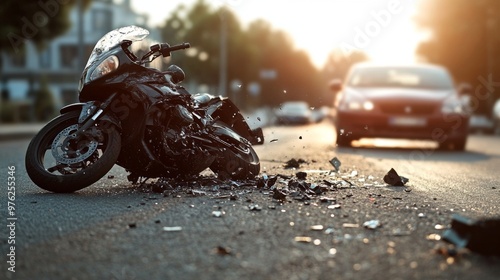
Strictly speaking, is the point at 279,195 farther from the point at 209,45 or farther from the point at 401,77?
the point at 209,45

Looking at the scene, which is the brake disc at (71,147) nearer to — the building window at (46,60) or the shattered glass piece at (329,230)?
the shattered glass piece at (329,230)

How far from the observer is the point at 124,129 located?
6469 mm

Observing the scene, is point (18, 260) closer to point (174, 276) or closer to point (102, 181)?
point (174, 276)

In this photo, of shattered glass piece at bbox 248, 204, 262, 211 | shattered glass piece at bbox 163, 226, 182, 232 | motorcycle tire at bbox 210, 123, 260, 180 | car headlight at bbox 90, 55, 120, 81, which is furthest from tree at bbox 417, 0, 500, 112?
shattered glass piece at bbox 163, 226, 182, 232

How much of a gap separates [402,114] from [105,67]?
8446 mm

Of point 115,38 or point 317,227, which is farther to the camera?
point 115,38

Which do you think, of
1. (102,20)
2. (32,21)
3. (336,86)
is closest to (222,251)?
(336,86)

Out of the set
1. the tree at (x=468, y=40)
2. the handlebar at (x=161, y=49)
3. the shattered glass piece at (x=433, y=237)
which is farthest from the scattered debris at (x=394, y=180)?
the tree at (x=468, y=40)

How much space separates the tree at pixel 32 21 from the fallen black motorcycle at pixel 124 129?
22.6 metres

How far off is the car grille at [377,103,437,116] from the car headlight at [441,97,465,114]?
0.19 m

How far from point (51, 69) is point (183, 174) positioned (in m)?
66.8

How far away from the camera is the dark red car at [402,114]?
45.6ft

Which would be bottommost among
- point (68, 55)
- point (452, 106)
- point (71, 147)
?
point (68, 55)

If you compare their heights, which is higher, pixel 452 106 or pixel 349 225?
pixel 349 225
